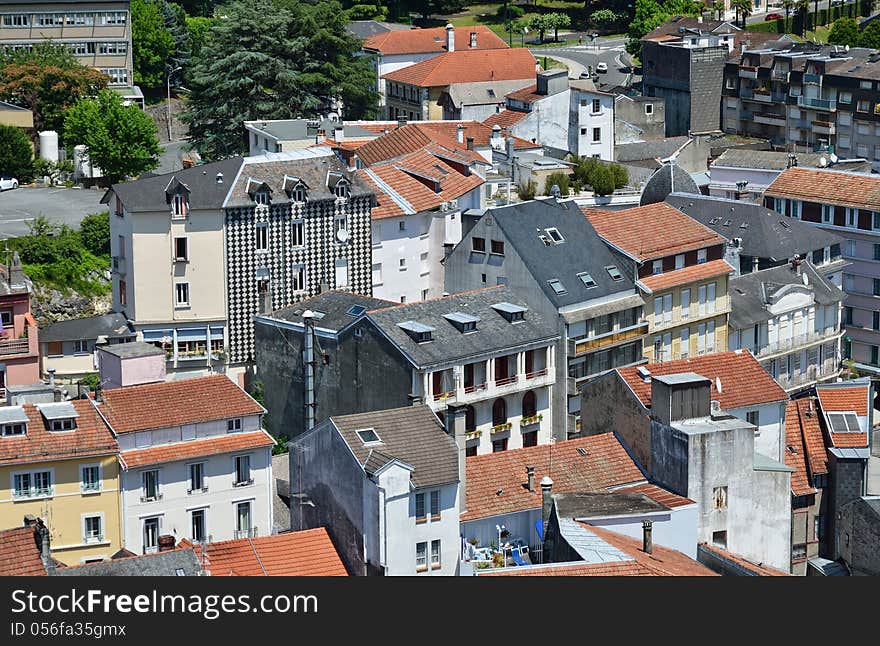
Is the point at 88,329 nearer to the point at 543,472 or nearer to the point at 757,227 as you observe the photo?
the point at 543,472

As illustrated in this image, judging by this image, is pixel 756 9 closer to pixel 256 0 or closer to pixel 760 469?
pixel 256 0

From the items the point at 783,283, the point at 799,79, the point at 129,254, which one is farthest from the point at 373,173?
the point at 799,79

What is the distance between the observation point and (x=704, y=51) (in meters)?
148

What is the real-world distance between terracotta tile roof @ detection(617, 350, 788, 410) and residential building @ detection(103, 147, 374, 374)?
18.7 meters

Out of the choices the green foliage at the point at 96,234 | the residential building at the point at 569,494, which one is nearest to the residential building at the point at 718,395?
the residential building at the point at 569,494

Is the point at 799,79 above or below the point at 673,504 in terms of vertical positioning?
above

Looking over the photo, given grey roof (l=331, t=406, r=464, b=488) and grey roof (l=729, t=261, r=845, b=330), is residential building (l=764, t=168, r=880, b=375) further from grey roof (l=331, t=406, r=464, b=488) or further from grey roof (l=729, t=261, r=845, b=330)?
grey roof (l=331, t=406, r=464, b=488)

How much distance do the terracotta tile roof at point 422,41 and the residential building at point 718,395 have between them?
79.7m

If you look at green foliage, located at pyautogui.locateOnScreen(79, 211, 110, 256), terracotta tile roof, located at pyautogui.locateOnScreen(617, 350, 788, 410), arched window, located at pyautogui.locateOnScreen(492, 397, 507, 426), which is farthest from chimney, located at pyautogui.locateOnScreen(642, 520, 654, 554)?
green foliage, located at pyautogui.locateOnScreen(79, 211, 110, 256)

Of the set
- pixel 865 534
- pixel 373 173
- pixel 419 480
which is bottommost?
A: pixel 865 534

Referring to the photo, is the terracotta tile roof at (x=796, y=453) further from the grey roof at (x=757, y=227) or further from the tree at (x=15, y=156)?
the tree at (x=15, y=156)

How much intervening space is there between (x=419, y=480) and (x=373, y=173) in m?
33.1

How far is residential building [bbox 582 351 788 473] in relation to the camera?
7169 cm

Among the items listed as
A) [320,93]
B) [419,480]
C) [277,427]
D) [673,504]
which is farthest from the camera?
[320,93]
